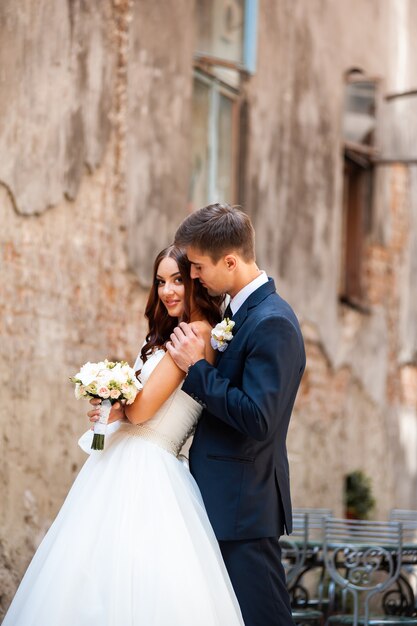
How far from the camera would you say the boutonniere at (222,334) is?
14.4 feet

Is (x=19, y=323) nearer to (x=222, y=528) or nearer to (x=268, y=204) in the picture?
(x=222, y=528)

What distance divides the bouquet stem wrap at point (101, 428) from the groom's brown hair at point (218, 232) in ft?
2.18

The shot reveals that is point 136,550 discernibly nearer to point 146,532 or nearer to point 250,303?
point 146,532

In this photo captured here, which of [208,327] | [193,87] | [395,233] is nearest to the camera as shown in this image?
[208,327]

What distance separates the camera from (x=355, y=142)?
1306 centimetres

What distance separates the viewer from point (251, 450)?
4.31 meters

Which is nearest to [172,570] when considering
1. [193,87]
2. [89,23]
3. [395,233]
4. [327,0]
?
[89,23]

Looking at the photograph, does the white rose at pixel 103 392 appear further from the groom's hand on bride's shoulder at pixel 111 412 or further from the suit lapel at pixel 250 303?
the suit lapel at pixel 250 303

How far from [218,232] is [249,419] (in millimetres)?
686

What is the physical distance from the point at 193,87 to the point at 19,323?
130 inches

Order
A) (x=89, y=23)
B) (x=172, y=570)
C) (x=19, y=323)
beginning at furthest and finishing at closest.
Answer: (x=89, y=23) < (x=19, y=323) < (x=172, y=570)

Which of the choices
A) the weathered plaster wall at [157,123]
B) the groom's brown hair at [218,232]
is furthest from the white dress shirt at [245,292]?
the weathered plaster wall at [157,123]

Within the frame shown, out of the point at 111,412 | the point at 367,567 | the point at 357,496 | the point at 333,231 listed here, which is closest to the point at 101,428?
the point at 111,412

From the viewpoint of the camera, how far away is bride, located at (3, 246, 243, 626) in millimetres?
4152
